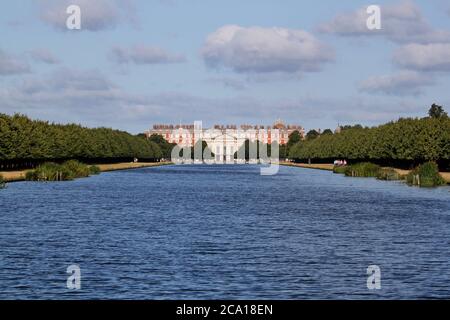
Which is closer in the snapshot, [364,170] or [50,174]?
[50,174]

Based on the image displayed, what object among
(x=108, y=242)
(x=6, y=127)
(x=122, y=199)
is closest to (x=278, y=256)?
(x=108, y=242)

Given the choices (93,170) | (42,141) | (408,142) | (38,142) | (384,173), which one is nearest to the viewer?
(384,173)

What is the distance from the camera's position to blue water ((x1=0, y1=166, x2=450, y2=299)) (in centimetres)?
2666

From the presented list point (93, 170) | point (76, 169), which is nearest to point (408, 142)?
point (93, 170)

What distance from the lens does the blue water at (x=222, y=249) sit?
26.7 metres

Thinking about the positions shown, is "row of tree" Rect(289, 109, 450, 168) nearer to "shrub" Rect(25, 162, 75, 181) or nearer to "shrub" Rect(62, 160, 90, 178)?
"shrub" Rect(62, 160, 90, 178)

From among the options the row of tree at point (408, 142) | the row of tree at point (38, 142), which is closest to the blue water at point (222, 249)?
the row of tree at point (38, 142)

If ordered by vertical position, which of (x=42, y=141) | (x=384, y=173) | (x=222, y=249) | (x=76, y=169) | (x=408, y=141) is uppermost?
(x=42, y=141)

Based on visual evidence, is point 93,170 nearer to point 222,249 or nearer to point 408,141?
point 408,141

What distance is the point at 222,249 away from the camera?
1394 inches

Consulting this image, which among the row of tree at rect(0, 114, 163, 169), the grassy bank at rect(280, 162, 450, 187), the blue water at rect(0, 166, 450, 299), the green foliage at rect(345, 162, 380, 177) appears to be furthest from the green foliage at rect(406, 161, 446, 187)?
the row of tree at rect(0, 114, 163, 169)

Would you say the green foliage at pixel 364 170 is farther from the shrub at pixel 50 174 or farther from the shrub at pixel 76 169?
the shrub at pixel 50 174
